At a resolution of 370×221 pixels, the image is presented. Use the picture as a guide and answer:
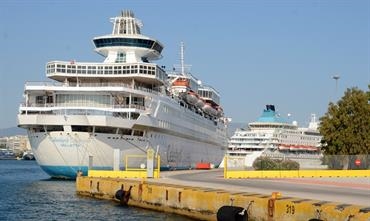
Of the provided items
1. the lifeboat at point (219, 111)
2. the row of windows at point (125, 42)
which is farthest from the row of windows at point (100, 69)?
the lifeboat at point (219, 111)

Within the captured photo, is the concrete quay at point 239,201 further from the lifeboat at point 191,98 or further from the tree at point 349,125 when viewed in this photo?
the lifeboat at point 191,98

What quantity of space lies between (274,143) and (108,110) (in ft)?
235

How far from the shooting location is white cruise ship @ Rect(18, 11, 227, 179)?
5234 centimetres

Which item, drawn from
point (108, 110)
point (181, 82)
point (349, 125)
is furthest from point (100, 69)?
point (349, 125)

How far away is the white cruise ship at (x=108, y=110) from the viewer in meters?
52.3

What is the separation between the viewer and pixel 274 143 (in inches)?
4766

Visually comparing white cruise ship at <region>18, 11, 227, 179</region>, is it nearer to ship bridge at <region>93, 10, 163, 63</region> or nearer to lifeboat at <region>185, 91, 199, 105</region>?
ship bridge at <region>93, 10, 163, 63</region>

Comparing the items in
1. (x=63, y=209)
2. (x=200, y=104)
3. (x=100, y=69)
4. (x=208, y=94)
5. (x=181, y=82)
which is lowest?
(x=63, y=209)

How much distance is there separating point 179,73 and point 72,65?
104 feet

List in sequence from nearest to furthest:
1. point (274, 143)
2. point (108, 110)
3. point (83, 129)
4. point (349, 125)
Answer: point (83, 129), point (108, 110), point (349, 125), point (274, 143)

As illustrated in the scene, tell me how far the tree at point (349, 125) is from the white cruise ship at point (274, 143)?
4826cm

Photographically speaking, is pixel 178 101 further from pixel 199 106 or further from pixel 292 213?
pixel 292 213

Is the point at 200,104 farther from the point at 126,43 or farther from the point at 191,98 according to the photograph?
the point at 126,43

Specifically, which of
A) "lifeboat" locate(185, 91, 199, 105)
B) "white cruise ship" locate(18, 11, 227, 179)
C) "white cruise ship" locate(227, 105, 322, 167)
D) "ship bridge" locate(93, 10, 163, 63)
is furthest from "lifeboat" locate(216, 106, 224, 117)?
"ship bridge" locate(93, 10, 163, 63)
